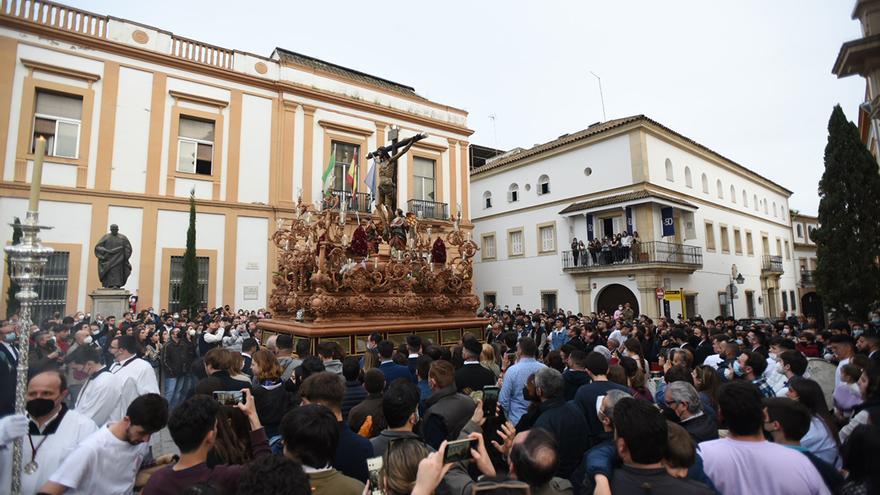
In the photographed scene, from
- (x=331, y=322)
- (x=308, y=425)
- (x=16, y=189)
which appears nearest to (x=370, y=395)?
(x=308, y=425)

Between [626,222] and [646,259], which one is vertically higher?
[626,222]

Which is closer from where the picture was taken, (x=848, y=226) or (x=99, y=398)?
(x=99, y=398)

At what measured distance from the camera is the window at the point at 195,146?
17688 mm

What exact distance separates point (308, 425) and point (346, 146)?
800 inches

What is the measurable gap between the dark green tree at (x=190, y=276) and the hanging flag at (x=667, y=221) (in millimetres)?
20508

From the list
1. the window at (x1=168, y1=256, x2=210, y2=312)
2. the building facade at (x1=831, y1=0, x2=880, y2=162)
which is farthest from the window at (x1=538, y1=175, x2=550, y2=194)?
the window at (x1=168, y1=256, x2=210, y2=312)

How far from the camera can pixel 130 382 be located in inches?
171

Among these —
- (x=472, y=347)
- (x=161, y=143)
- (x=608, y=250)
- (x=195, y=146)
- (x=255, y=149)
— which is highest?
(x=255, y=149)

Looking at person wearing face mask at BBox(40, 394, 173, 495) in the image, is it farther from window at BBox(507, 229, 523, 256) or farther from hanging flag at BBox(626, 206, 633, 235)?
window at BBox(507, 229, 523, 256)

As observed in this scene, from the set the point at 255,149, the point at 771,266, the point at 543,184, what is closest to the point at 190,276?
the point at 255,149

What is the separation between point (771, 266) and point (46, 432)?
129 feet

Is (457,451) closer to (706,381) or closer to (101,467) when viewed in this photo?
(101,467)

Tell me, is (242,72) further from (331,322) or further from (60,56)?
(331,322)

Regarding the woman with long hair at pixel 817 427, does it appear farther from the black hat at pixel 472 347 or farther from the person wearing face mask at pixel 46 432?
the person wearing face mask at pixel 46 432
